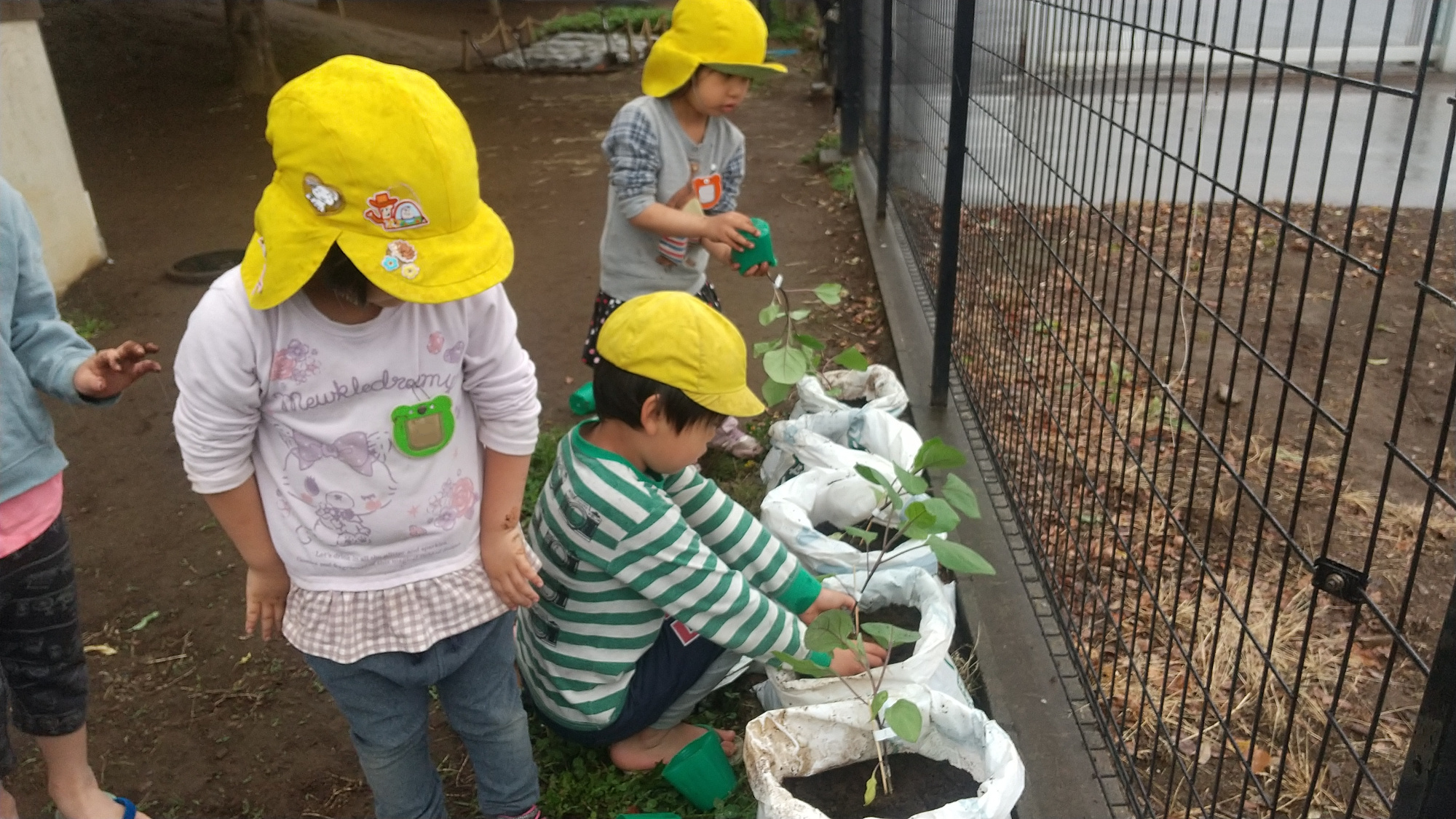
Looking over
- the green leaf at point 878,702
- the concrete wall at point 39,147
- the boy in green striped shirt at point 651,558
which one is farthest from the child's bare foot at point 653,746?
the concrete wall at point 39,147

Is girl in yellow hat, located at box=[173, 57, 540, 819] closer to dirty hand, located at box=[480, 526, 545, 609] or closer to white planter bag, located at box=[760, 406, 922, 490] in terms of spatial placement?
dirty hand, located at box=[480, 526, 545, 609]

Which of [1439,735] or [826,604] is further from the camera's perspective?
[826,604]

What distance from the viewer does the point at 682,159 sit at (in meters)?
3.15

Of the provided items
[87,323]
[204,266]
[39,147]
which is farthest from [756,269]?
[39,147]

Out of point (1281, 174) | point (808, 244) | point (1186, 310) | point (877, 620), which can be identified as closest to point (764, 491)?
point (877, 620)

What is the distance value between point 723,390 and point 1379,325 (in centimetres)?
367

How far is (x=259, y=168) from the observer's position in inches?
329

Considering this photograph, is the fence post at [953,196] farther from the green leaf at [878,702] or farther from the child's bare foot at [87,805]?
the child's bare foot at [87,805]

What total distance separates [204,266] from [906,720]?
17.3ft

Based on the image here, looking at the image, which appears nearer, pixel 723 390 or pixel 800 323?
pixel 723 390

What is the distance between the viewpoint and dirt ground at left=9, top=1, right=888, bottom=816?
7.97 feet

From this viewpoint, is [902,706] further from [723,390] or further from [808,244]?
[808,244]

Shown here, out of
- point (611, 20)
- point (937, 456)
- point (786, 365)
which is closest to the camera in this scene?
point (937, 456)

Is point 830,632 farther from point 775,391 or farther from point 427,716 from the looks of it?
point 775,391
